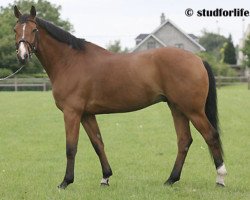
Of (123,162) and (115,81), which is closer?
(115,81)

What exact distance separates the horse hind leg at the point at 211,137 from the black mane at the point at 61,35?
1863 millimetres

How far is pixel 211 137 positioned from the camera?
6039 millimetres

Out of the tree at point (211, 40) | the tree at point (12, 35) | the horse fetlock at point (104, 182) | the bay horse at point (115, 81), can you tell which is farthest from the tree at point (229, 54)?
the horse fetlock at point (104, 182)

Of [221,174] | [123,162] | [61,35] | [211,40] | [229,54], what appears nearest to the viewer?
[221,174]

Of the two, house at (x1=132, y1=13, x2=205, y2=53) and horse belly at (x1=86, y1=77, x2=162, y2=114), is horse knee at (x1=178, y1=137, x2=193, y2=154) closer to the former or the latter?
horse belly at (x1=86, y1=77, x2=162, y2=114)

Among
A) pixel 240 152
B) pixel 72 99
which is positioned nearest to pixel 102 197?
pixel 72 99

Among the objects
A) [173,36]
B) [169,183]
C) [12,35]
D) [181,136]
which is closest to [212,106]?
[181,136]

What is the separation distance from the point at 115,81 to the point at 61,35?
1.00m

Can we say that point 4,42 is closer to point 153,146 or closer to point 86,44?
point 153,146

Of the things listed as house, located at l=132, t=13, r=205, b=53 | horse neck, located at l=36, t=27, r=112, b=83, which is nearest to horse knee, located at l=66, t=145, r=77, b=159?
horse neck, located at l=36, t=27, r=112, b=83

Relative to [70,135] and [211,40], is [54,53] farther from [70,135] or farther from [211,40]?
[211,40]

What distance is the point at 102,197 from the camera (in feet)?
18.6

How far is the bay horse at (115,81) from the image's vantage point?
5.98m

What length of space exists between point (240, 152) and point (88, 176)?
3.59 metres
